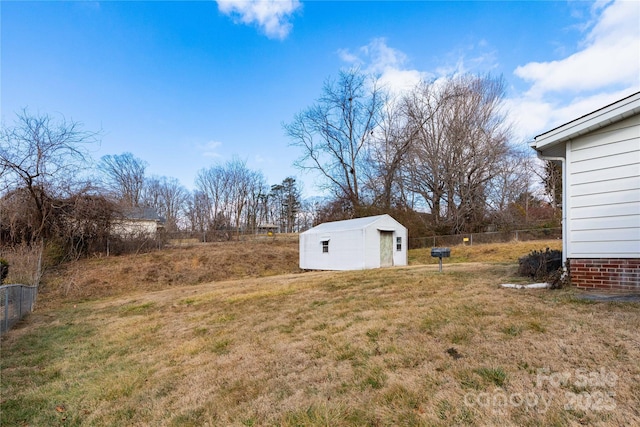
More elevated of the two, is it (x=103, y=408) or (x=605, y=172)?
(x=605, y=172)

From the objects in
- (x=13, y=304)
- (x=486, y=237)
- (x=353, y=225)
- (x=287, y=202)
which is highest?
(x=287, y=202)

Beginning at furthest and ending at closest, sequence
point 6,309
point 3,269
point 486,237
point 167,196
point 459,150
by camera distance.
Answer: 1. point 167,196
2. point 459,150
3. point 486,237
4. point 3,269
5. point 6,309

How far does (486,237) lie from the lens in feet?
70.7

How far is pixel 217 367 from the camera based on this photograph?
397cm

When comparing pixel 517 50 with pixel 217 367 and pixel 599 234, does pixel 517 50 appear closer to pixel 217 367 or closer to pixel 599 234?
pixel 599 234

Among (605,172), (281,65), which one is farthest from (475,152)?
(605,172)

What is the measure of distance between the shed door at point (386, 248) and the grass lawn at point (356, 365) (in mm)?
8545

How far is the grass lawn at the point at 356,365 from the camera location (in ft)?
7.61

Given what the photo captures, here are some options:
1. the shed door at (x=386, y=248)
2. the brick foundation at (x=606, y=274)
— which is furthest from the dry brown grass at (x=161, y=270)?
the brick foundation at (x=606, y=274)

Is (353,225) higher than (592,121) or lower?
lower

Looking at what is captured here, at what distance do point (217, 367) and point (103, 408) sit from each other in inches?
46.7

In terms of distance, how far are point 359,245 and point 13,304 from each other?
38.2 feet

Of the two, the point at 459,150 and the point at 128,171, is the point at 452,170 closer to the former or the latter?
the point at 459,150

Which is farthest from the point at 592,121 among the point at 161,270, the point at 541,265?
the point at 161,270
